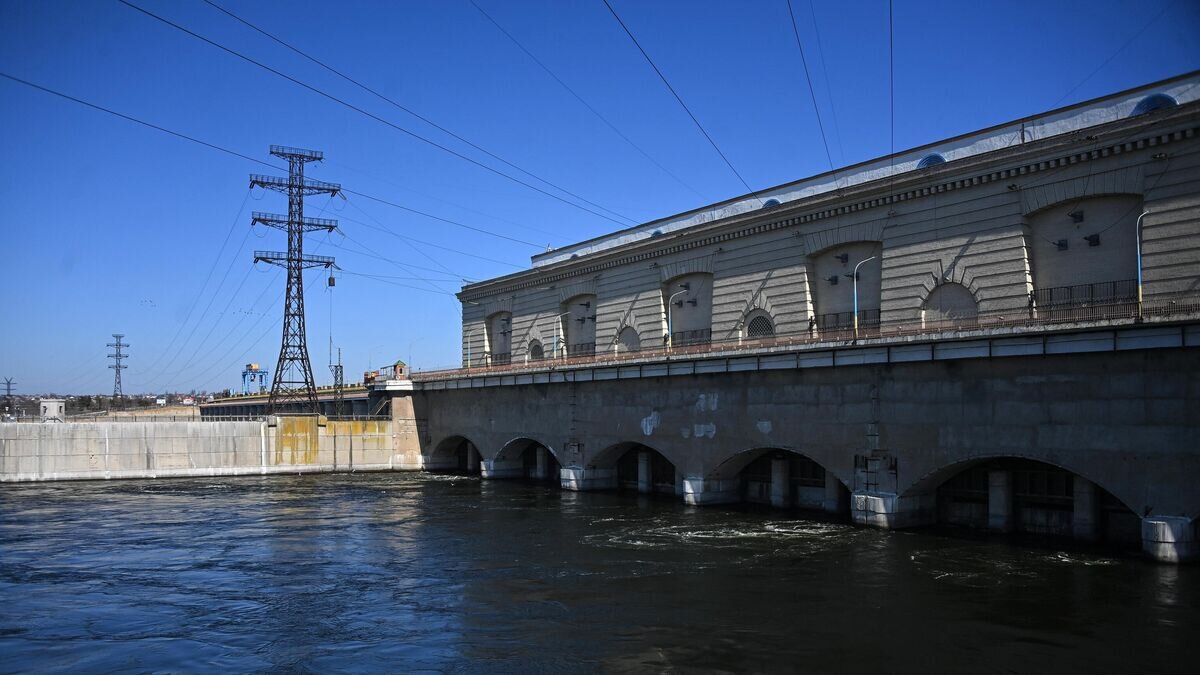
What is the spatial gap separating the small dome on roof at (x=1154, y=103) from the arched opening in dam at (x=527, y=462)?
3683 centimetres

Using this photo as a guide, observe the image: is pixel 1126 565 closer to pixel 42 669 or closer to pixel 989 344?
pixel 989 344

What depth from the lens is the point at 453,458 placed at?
6569 cm

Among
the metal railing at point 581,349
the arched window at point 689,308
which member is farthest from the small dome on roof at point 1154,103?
the metal railing at point 581,349

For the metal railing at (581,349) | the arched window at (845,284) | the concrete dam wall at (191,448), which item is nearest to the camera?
the arched window at (845,284)

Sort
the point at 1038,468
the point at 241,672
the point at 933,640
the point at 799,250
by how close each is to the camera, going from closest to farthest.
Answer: the point at 241,672 < the point at 933,640 < the point at 1038,468 < the point at 799,250

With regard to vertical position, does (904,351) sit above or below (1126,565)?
above

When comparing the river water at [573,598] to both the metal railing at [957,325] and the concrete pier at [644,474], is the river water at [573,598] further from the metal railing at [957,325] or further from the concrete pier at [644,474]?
the concrete pier at [644,474]

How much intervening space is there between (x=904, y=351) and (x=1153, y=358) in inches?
314

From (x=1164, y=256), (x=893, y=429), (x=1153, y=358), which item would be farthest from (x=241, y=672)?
(x=1164, y=256)

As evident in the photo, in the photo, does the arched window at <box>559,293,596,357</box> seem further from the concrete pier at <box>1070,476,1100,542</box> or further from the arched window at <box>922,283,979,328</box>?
the concrete pier at <box>1070,476,1100,542</box>

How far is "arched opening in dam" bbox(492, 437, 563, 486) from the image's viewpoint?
56.5 m

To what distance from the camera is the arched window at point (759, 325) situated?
43.9 metres

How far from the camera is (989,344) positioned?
2852 centimetres

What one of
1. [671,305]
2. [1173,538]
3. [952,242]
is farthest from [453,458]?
[1173,538]
